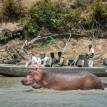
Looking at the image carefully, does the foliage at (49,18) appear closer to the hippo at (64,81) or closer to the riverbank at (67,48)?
the riverbank at (67,48)

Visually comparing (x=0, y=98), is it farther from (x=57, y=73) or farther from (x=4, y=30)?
(x=4, y=30)

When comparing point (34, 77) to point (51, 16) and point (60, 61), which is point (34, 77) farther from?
point (51, 16)

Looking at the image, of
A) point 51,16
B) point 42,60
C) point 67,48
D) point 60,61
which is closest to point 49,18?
point 51,16

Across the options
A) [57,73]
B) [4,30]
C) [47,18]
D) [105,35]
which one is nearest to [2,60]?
[4,30]

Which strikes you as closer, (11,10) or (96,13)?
(96,13)

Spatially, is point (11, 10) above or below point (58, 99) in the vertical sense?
above

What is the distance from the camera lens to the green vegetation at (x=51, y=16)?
20.7 meters

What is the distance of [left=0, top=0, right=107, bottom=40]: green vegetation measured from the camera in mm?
20703

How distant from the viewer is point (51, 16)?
21000mm

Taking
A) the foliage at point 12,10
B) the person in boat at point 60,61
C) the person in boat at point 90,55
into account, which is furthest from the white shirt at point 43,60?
the foliage at point 12,10

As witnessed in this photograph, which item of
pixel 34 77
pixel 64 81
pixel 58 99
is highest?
pixel 34 77

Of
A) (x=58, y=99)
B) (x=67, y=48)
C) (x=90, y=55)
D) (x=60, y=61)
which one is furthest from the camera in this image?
(x=67, y=48)

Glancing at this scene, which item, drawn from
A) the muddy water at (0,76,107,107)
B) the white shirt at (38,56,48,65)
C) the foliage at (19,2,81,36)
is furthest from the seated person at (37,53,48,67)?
the foliage at (19,2,81,36)

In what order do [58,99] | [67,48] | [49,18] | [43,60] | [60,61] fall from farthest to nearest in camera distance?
[49,18], [67,48], [43,60], [60,61], [58,99]
